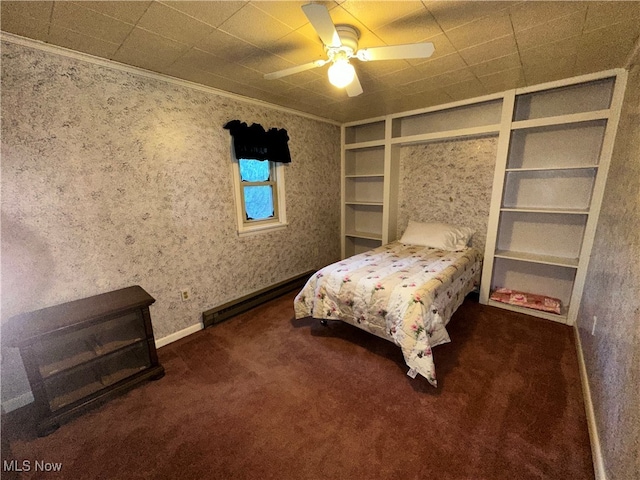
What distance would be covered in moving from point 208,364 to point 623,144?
11.1 feet

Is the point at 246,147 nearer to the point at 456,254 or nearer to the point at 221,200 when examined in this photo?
the point at 221,200

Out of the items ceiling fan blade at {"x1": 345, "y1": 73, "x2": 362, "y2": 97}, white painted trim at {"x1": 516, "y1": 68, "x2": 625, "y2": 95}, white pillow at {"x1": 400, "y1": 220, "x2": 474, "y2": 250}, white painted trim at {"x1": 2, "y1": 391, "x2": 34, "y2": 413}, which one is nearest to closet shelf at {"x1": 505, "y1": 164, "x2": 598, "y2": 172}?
white painted trim at {"x1": 516, "y1": 68, "x2": 625, "y2": 95}

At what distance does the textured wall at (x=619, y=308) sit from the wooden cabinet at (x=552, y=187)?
25 cm

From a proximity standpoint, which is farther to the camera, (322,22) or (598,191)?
(598,191)

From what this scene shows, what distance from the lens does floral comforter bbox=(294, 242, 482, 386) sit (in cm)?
179

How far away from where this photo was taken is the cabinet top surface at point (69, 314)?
1433 mm

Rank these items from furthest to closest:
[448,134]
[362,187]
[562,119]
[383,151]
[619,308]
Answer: [362,187]
[383,151]
[448,134]
[562,119]
[619,308]

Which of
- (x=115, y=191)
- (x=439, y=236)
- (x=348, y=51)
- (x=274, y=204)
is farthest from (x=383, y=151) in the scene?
(x=115, y=191)

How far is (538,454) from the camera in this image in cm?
133

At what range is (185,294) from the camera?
2404mm

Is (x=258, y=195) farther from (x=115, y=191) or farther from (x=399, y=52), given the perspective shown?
(x=399, y=52)

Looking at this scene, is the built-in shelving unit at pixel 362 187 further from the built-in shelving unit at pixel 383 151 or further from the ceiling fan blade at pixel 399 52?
the ceiling fan blade at pixel 399 52

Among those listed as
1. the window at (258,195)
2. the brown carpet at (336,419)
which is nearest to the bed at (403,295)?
the brown carpet at (336,419)

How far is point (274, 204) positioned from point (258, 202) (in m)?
0.22
